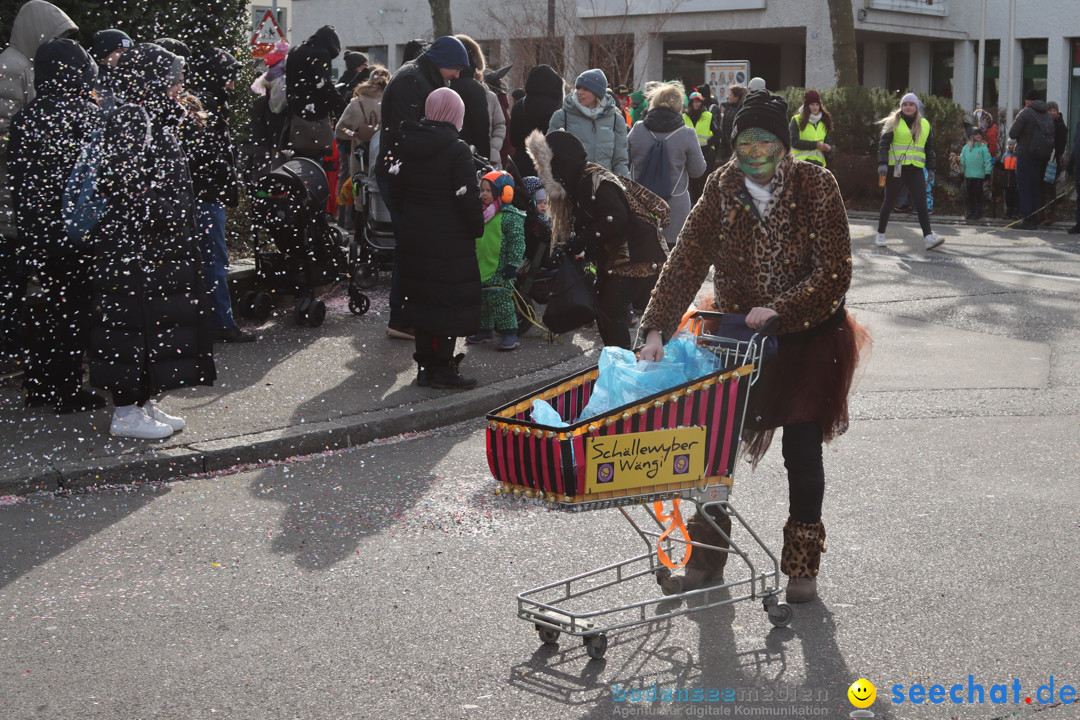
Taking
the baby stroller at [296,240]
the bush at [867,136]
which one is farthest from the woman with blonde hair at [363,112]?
the bush at [867,136]

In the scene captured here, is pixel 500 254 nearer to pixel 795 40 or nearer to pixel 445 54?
pixel 445 54

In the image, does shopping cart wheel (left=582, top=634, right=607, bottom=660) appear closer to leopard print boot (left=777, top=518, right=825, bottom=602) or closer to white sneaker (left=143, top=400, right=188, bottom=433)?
leopard print boot (left=777, top=518, right=825, bottom=602)

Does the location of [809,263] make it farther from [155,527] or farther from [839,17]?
[839,17]

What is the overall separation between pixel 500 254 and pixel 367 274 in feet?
9.40

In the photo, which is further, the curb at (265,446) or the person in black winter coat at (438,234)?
the person in black winter coat at (438,234)

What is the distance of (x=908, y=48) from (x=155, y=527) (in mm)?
40795

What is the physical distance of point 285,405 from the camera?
8031 millimetres

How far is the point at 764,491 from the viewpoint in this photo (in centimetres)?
648

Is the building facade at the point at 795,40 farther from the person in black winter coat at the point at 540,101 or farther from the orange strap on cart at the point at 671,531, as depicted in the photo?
the orange strap on cart at the point at 671,531

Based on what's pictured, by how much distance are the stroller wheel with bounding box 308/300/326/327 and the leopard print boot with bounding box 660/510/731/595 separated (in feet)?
19.1

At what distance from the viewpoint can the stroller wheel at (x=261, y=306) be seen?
408 inches

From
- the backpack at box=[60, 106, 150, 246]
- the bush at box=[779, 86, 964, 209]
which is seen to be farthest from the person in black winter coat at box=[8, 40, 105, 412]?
the bush at box=[779, 86, 964, 209]

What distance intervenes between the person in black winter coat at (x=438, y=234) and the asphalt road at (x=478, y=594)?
781mm

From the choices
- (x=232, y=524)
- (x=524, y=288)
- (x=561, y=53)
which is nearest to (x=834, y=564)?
(x=232, y=524)
